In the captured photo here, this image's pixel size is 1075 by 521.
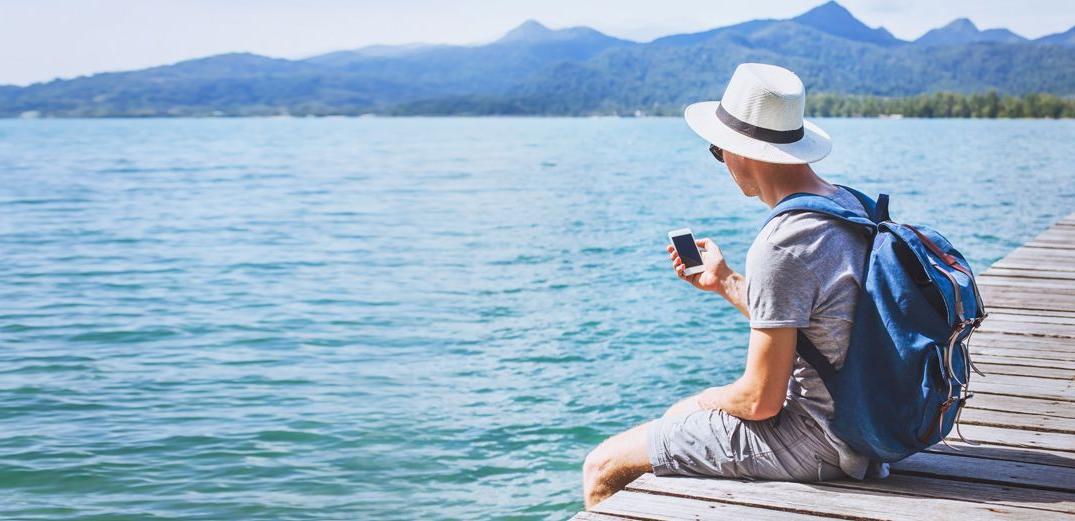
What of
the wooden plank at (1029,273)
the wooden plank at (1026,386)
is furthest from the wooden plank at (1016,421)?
the wooden plank at (1029,273)

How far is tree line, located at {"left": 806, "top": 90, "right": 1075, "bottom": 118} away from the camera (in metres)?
129

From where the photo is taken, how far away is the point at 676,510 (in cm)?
363

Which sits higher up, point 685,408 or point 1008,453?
point 685,408

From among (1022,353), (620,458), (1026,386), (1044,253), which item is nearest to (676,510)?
(620,458)

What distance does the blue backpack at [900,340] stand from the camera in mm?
3322

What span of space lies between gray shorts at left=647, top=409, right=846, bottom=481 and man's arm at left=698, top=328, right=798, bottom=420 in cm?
13

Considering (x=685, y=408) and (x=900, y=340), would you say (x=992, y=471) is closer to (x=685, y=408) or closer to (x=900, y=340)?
(x=900, y=340)

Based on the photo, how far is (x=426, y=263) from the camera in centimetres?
2245

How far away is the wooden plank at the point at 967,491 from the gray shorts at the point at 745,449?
0.13 metres

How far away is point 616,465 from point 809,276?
1254mm

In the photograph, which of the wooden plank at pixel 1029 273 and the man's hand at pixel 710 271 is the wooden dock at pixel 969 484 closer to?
the man's hand at pixel 710 271

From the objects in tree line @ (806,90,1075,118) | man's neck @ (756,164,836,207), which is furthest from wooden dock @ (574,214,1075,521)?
tree line @ (806,90,1075,118)

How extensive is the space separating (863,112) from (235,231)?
147 m

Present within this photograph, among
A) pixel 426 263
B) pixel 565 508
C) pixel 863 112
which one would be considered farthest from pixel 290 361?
pixel 863 112
